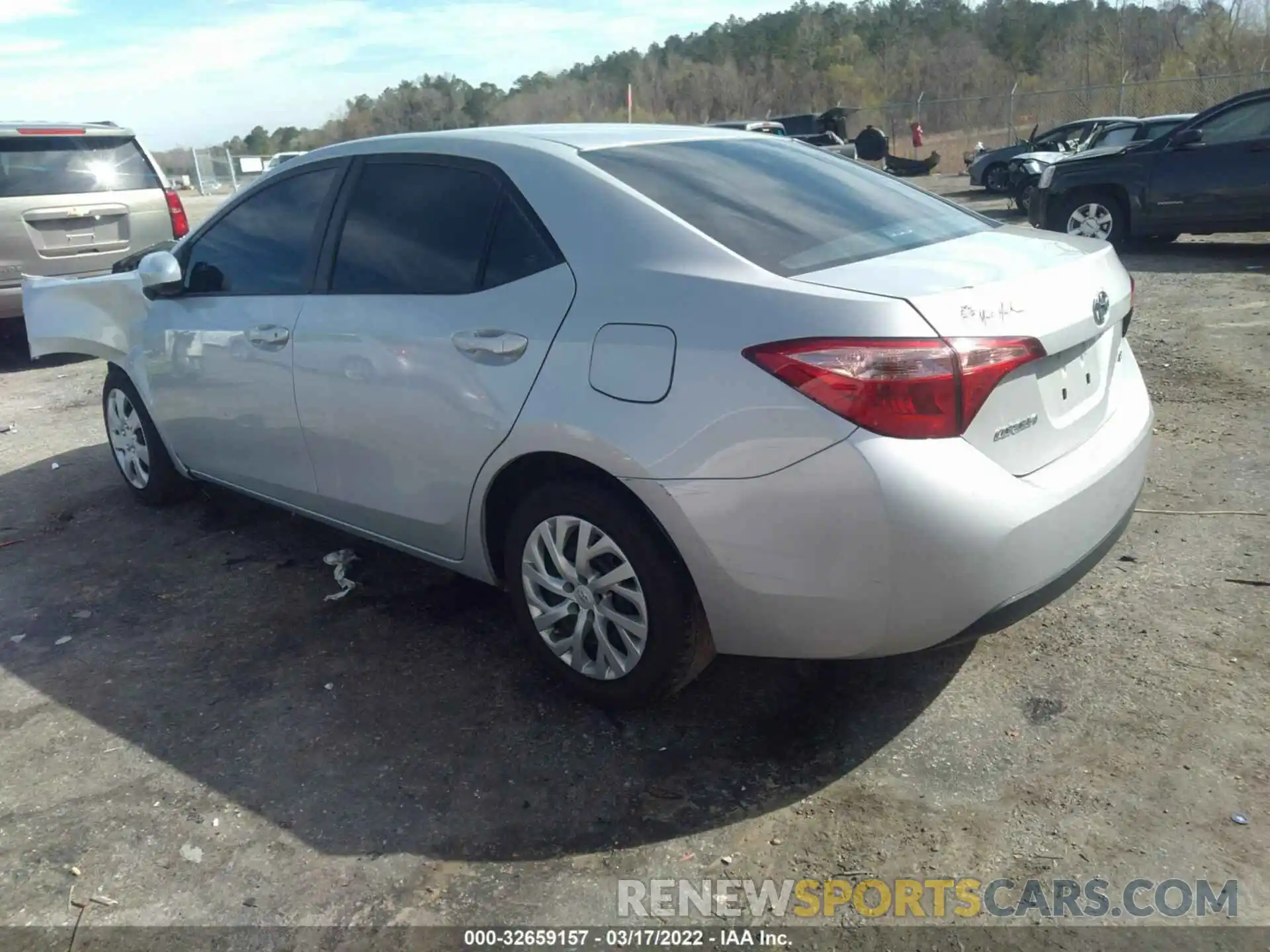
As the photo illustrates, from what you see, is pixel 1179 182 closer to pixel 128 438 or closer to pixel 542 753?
pixel 128 438

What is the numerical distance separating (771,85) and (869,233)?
63.7m

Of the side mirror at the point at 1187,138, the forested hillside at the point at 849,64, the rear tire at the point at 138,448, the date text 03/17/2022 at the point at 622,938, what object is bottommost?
the date text 03/17/2022 at the point at 622,938

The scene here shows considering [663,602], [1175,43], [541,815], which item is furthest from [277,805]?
[1175,43]

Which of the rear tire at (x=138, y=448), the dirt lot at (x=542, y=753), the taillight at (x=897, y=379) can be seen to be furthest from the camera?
the rear tire at (x=138, y=448)

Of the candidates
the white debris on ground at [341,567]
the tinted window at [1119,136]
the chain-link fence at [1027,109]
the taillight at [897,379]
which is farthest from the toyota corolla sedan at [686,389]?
the chain-link fence at [1027,109]

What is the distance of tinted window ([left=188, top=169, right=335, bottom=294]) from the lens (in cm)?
400

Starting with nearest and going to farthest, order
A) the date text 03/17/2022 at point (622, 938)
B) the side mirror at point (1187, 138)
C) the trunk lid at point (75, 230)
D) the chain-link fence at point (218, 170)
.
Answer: the date text 03/17/2022 at point (622, 938) < the trunk lid at point (75, 230) < the side mirror at point (1187, 138) < the chain-link fence at point (218, 170)

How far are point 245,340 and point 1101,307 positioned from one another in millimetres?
3095

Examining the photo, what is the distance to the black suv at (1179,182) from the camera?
34.7 ft

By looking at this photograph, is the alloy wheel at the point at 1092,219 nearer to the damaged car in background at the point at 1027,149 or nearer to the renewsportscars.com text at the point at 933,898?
the damaged car in background at the point at 1027,149

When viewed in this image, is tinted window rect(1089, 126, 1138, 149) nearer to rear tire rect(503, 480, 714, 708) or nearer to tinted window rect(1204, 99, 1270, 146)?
tinted window rect(1204, 99, 1270, 146)

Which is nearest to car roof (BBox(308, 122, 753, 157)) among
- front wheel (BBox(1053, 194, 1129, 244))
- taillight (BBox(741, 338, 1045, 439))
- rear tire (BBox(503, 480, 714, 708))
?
rear tire (BBox(503, 480, 714, 708))

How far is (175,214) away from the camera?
9.78 m

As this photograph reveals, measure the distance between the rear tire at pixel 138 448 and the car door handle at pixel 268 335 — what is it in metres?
1.31
